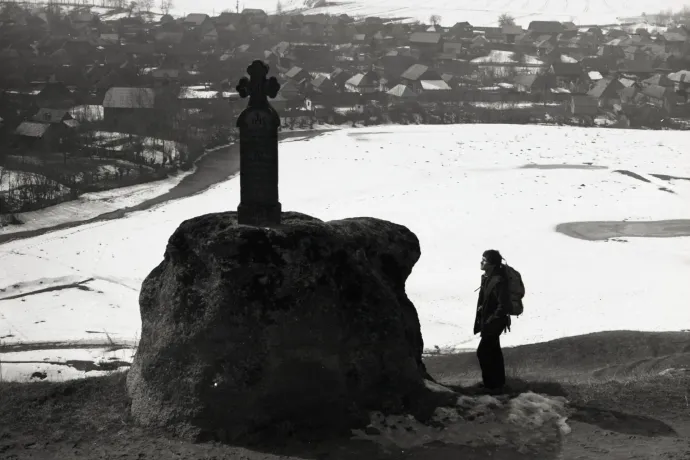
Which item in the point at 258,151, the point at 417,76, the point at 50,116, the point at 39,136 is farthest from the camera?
the point at 417,76

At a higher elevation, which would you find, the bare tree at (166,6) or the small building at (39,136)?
the bare tree at (166,6)

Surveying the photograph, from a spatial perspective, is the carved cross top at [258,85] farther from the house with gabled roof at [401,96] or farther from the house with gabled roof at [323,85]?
the house with gabled roof at [323,85]

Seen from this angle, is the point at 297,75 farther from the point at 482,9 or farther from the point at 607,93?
the point at 482,9

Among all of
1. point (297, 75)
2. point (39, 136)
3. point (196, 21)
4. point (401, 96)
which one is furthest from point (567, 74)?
point (196, 21)

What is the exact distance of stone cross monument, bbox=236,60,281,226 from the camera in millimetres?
8797

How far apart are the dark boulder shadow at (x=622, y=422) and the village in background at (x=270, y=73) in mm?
28388

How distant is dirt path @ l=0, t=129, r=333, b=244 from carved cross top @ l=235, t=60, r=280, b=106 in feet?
71.9

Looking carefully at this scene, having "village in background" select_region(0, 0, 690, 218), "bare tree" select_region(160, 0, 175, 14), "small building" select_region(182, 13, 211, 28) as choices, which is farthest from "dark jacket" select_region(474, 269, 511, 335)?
"bare tree" select_region(160, 0, 175, 14)

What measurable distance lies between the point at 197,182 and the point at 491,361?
31.4 m

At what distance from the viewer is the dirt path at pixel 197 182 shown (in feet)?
98.1

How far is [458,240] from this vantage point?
80.7 feet

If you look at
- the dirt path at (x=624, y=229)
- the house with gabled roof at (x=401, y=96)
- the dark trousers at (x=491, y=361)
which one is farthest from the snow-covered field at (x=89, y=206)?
the house with gabled roof at (x=401, y=96)

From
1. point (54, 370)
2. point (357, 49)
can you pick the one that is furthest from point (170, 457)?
point (357, 49)

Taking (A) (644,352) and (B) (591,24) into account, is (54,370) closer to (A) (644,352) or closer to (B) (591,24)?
(A) (644,352)
